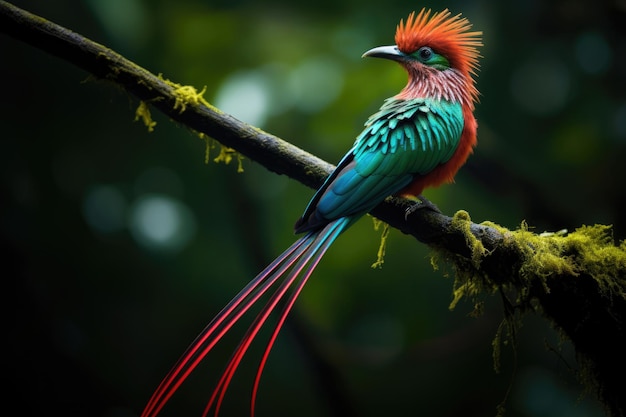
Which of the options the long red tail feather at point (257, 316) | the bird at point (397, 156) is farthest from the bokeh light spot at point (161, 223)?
the long red tail feather at point (257, 316)

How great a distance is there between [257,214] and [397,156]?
187 cm

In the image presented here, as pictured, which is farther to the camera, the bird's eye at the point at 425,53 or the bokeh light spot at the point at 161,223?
the bokeh light spot at the point at 161,223

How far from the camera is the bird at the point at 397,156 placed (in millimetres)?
1744

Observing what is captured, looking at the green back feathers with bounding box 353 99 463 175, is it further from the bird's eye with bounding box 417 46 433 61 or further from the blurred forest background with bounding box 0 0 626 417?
the blurred forest background with bounding box 0 0 626 417

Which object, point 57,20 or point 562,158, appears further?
point 562,158

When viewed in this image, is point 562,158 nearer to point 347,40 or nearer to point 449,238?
point 347,40

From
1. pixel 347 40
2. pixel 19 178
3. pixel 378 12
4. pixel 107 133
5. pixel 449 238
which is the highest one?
pixel 378 12

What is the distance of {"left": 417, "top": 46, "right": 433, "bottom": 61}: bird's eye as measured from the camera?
2.47 m

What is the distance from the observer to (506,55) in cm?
399

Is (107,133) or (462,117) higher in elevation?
(107,133)

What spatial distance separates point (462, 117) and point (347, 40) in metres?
1.85

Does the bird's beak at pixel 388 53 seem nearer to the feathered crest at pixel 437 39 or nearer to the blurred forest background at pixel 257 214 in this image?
the feathered crest at pixel 437 39

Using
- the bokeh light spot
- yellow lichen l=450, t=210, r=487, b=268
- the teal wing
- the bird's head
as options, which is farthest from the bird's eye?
the bokeh light spot

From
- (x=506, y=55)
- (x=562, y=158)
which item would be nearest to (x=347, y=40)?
(x=506, y=55)
